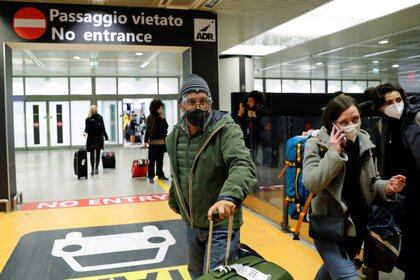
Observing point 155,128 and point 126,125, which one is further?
point 126,125

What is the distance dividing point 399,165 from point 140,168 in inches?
271

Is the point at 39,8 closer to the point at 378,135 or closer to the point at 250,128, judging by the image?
the point at 250,128

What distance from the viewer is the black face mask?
2143 millimetres

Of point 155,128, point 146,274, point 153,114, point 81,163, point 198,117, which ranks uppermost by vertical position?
point 153,114

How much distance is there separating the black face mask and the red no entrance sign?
4.81m

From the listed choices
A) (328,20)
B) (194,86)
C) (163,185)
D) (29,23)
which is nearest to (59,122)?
(163,185)

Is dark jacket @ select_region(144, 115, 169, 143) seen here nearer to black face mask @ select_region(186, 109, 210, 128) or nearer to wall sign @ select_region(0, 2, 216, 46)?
wall sign @ select_region(0, 2, 216, 46)

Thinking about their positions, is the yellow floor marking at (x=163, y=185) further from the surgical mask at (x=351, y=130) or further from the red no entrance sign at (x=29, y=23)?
the surgical mask at (x=351, y=130)

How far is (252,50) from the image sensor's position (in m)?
11.7

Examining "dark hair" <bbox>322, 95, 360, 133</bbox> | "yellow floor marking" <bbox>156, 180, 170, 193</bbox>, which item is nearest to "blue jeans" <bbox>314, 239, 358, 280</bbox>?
"dark hair" <bbox>322, 95, 360, 133</bbox>

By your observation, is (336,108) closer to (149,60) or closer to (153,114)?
(153,114)

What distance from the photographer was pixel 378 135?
2.65 metres

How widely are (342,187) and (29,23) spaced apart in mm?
5509

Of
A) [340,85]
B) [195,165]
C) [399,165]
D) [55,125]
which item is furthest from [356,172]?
[340,85]
